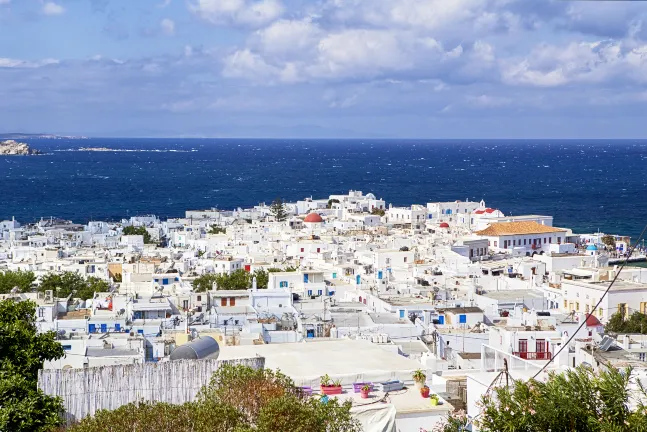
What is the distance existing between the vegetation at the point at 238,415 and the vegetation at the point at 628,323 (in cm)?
1849

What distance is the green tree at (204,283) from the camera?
1352 inches

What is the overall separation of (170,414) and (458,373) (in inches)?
224

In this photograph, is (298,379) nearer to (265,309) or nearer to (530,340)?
(530,340)

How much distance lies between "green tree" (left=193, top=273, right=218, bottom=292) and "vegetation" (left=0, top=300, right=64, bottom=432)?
65.6 ft

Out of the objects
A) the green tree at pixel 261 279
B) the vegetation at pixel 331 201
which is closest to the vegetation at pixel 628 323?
the green tree at pixel 261 279

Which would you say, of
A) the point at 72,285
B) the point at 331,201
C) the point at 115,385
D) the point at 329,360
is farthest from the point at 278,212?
the point at 115,385

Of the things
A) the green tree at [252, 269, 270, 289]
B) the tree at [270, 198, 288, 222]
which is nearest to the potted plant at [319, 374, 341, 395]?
the green tree at [252, 269, 270, 289]

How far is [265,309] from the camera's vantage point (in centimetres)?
2773

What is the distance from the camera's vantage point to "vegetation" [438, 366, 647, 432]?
27.4ft

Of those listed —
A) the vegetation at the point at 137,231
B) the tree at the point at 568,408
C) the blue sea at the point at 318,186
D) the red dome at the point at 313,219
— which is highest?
the tree at the point at 568,408

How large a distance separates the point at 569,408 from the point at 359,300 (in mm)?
23373

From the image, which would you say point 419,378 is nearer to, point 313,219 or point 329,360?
point 329,360

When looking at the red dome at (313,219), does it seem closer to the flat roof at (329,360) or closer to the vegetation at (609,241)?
the vegetation at (609,241)

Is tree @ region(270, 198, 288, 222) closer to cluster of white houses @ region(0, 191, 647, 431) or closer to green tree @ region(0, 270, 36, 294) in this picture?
cluster of white houses @ region(0, 191, 647, 431)
